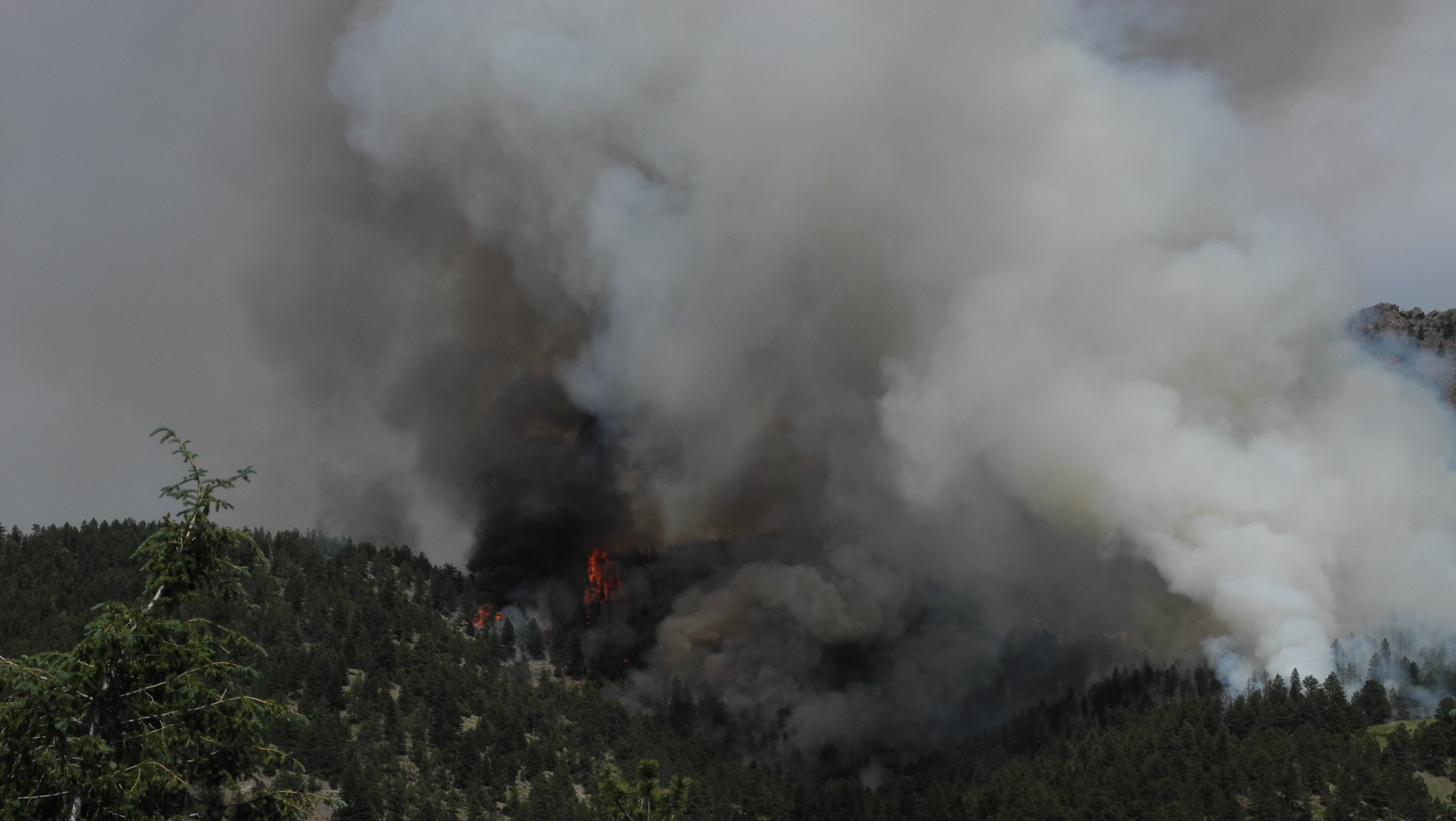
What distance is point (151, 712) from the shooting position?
2375 cm

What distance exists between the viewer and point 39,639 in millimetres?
172125

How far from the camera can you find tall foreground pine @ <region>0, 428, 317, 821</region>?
21.7 metres

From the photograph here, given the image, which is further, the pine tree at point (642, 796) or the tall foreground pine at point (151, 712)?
the pine tree at point (642, 796)

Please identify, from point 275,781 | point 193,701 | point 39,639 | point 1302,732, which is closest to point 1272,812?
point 1302,732

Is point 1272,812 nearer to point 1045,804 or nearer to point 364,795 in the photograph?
point 1045,804

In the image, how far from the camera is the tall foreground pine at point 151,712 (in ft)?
71.1

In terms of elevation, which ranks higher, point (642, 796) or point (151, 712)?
point (642, 796)

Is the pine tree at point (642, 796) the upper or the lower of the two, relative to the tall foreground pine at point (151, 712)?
upper

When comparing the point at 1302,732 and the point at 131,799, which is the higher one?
the point at 1302,732

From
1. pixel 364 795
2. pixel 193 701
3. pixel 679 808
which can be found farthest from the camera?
pixel 364 795

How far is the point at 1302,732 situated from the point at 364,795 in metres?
166

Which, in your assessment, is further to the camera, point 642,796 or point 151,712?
point 642,796

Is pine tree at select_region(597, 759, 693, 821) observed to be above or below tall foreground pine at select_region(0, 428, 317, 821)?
above

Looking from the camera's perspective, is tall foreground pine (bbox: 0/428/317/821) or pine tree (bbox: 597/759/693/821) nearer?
tall foreground pine (bbox: 0/428/317/821)
